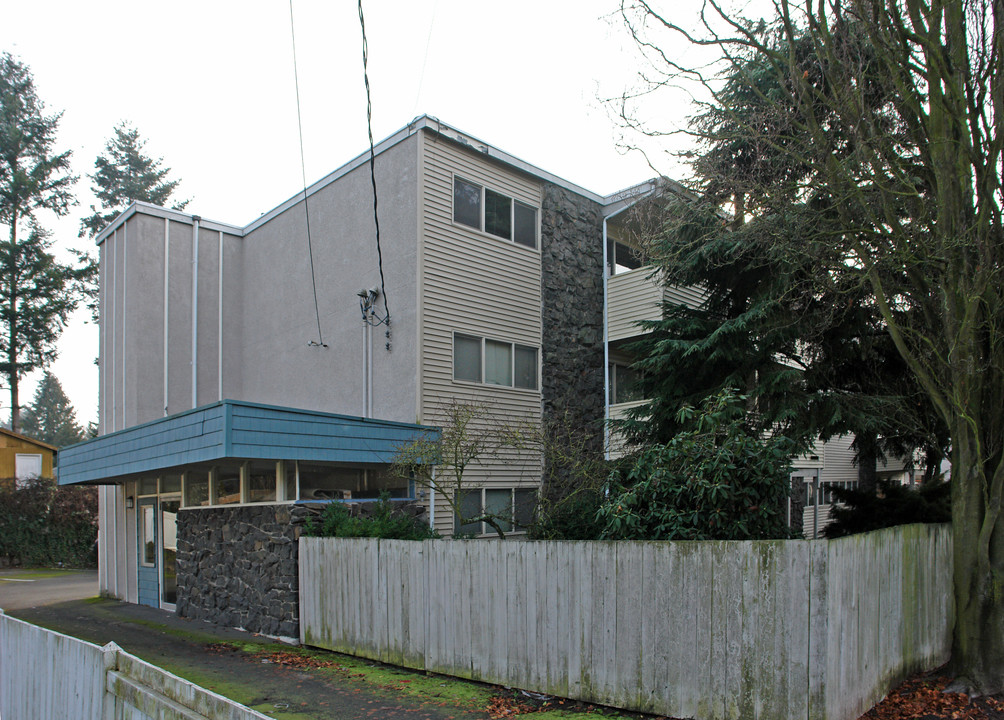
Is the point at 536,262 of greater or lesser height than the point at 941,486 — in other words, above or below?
above

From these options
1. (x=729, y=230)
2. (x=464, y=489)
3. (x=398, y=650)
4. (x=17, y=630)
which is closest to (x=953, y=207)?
(x=729, y=230)

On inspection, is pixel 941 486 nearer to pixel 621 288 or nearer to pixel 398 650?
pixel 621 288

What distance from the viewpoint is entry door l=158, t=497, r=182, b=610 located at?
47.4ft

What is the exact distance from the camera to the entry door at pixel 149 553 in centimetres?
1495

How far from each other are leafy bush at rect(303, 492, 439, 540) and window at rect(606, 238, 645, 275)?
8847 mm

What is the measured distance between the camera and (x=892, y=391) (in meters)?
11.5

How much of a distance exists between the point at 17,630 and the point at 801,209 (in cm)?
946

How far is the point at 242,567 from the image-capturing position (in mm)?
11414

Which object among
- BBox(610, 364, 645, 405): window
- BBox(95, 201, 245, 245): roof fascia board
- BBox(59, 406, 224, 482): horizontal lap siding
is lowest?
BBox(59, 406, 224, 482): horizontal lap siding

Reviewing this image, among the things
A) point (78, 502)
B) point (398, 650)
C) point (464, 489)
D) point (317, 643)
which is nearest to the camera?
point (398, 650)

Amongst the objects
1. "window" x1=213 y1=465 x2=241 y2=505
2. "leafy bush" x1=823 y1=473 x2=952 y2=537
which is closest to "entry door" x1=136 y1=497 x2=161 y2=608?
"window" x1=213 y1=465 x2=241 y2=505

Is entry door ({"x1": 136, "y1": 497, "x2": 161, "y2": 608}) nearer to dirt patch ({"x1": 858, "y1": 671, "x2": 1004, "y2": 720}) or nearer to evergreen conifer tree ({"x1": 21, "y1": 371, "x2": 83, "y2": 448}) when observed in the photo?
dirt patch ({"x1": 858, "y1": 671, "x2": 1004, "y2": 720})

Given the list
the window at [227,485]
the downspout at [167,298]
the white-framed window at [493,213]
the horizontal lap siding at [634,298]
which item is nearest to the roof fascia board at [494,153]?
the white-framed window at [493,213]

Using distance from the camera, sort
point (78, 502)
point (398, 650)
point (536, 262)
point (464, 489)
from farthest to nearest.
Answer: point (78, 502)
point (536, 262)
point (464, 489)
point (398, 650)
